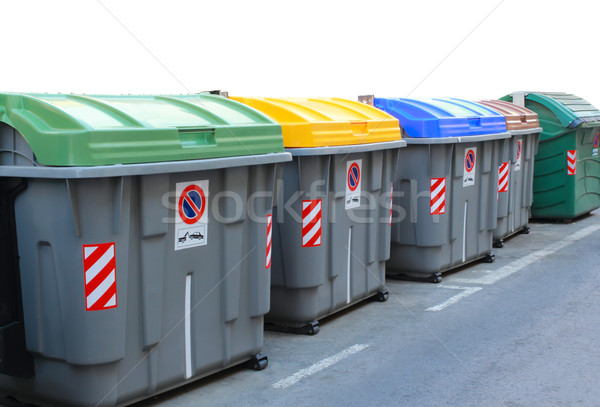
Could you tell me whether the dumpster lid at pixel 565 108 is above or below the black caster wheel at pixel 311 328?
above

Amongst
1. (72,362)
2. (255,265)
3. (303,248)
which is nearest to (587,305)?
(303,248)

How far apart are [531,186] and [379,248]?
180 inches

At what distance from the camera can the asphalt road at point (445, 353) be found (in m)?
4.61

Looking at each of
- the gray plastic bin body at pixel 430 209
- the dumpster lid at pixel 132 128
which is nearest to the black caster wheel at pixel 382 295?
the gray plastic bin body at pixel 430 209

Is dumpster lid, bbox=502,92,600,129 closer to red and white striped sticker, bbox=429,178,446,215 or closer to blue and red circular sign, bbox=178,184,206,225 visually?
red and white striped sticker, bbox=429,178,446,215

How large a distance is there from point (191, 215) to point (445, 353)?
2.25m

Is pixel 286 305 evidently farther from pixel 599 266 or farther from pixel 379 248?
pixel 599 266

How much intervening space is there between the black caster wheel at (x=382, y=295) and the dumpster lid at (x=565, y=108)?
17.8ft

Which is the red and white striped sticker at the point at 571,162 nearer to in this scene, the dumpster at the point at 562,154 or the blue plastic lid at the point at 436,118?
the dumpster at the point at 562,154

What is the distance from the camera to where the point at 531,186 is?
34.2ft

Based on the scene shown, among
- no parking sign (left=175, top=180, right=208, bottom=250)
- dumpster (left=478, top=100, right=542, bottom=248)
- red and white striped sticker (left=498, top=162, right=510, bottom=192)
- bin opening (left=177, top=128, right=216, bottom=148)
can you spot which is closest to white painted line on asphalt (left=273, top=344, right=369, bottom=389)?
no parking sign (left=175, top=180, right=208, bottom=250)

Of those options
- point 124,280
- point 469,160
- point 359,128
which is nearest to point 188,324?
point 124,280

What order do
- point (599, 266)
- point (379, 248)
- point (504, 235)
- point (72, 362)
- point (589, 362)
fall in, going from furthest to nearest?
point (504, 235) < point (599, 266) < point (379, 248) < point (589, 362) < point (72, 362)

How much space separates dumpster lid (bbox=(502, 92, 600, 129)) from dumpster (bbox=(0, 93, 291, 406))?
7.39 meters
